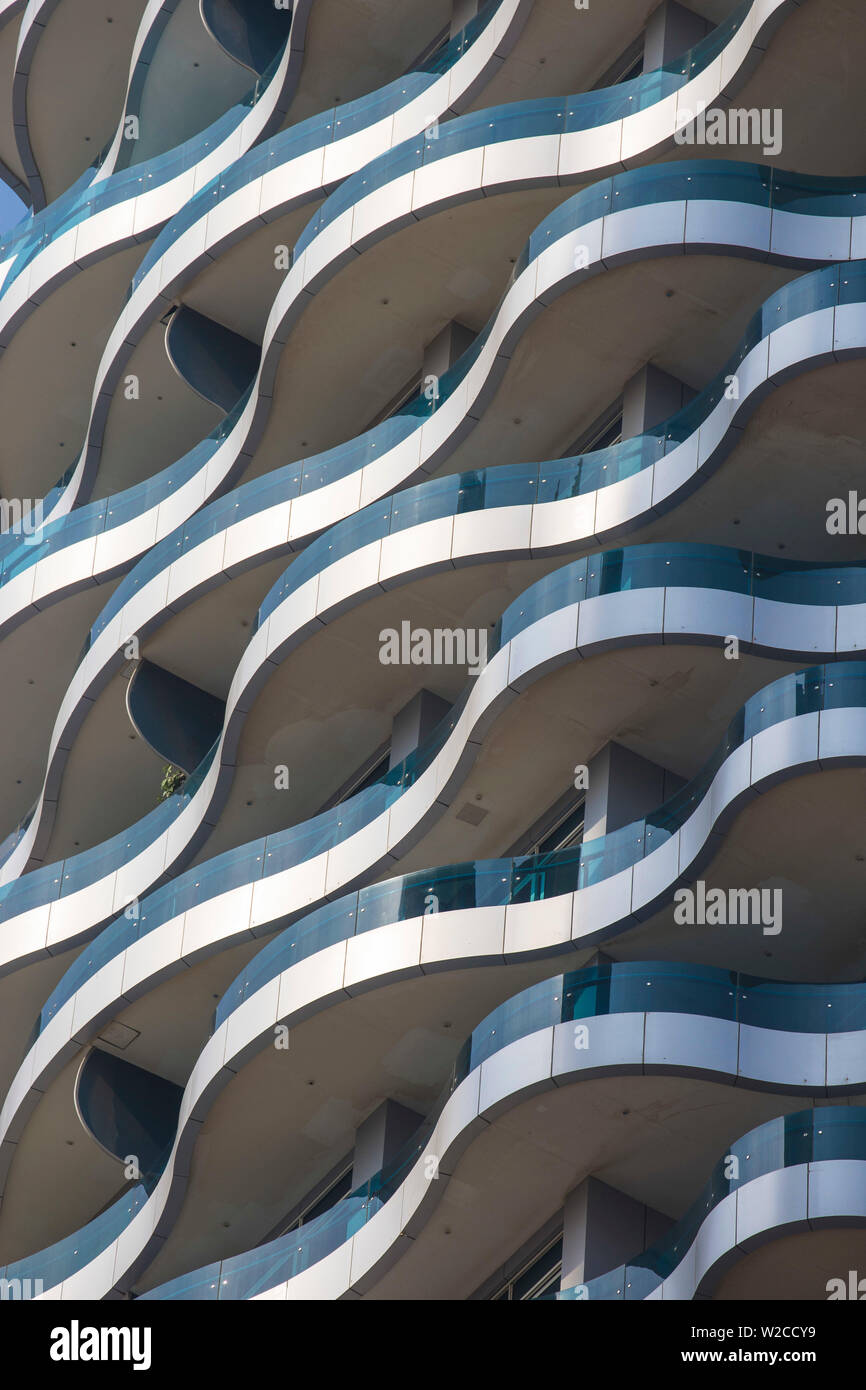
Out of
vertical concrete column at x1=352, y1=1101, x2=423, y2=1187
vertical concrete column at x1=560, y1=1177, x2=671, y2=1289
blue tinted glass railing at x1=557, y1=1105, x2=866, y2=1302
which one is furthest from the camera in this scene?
vertical concrete column at x1=352, y1=1101, x2=423, y2=1187

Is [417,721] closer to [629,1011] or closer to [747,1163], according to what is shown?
[629,1011]

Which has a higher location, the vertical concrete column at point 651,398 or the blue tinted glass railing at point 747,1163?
the vertical concrete column at point 651,398

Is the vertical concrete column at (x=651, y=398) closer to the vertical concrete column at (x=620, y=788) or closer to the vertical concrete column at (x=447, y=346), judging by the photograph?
the vertical concrete column at (x=447, y=346)

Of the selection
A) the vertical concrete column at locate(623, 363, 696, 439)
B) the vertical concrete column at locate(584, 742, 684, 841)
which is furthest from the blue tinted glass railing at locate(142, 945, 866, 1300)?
the vertical concrete column at locate(623, 363, 696, 439)

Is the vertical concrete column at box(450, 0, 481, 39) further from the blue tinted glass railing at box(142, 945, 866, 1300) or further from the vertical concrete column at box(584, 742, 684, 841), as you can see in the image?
the blue tinted glass railing at box(142, 945, 866, 1300)

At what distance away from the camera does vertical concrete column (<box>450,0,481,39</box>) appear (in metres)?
40.6

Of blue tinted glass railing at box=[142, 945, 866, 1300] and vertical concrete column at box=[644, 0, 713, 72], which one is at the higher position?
vertical concrete column at box=[644, 0, 713, 72]

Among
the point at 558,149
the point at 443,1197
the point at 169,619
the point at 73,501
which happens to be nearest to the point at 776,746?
the point at 443,1197

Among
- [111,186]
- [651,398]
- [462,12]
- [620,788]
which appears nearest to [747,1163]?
[620,788]

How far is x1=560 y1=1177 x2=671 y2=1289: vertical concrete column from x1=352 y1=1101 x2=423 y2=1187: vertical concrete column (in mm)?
3906

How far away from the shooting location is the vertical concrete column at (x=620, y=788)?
3128 centimetres

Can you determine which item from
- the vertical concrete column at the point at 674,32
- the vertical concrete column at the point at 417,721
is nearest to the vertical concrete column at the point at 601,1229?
the vertical concrete column at the point at 417,721

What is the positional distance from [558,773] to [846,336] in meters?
6.77

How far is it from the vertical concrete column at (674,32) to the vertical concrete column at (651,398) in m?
5.00
